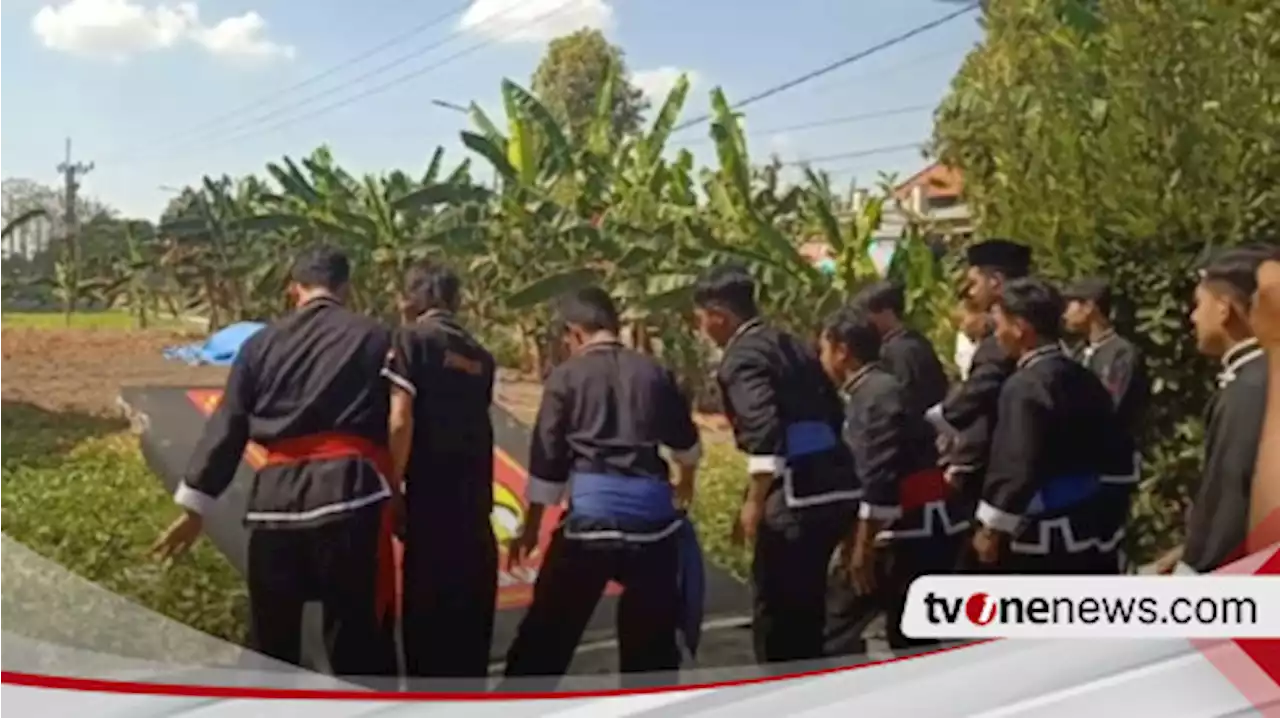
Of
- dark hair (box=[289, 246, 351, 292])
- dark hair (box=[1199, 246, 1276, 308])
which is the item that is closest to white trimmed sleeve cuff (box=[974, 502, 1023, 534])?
dark hair (box=[1199, 246, 1276, 308])

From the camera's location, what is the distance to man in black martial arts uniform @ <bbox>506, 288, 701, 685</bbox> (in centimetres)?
186

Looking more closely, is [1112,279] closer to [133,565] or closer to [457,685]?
[457,685]

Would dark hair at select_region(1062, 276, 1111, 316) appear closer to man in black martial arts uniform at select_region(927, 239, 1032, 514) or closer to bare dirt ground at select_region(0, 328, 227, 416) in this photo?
man in black martial arts uniform at select_region(927, 239, 1032, 514)

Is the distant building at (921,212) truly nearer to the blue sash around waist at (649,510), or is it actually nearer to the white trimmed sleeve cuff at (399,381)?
the blue sash around waist at (649,510)

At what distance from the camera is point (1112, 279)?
2.16 m

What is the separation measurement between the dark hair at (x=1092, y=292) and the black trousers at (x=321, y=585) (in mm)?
1077

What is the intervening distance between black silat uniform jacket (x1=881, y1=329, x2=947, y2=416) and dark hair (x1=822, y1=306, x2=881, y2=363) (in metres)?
0.02

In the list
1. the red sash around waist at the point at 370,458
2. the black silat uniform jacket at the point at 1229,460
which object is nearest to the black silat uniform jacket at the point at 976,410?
the black silat uniform jacket at the point at 1229,460

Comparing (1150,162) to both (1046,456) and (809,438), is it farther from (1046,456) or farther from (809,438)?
(809,438)

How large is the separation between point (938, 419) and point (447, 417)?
732mm

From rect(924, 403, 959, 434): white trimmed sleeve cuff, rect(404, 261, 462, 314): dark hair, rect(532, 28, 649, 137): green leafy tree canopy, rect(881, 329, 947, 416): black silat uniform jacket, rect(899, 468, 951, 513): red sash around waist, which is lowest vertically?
rect(899, 468, 951, 513): red sash around waist

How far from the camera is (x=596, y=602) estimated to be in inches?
74.7

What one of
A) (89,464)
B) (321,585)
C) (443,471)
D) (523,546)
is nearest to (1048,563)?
(523,546)

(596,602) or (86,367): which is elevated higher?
(86,367)
